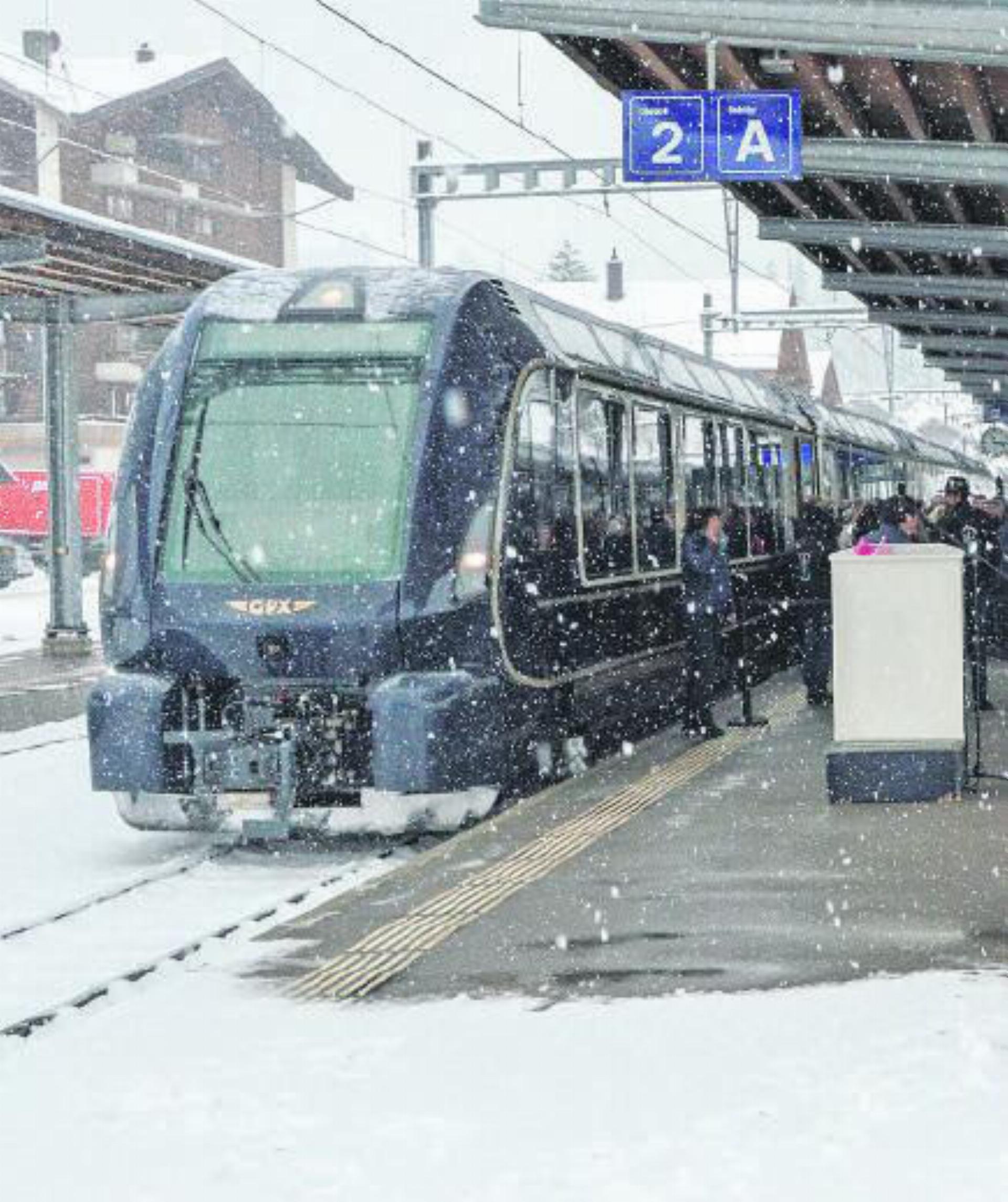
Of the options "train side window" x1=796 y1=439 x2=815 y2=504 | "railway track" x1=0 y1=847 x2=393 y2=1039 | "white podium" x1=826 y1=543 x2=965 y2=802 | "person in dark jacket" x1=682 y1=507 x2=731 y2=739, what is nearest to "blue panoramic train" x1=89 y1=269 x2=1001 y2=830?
"railway track" x1=0 y1=847 x2=393 y2=1039

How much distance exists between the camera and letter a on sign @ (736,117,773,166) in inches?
567

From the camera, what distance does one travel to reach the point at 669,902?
9.34 metres

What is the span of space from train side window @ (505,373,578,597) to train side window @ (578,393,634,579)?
1.14ft

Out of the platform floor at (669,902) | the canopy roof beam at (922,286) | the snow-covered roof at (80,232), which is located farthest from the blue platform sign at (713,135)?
the canopy roof beam at (922,286)

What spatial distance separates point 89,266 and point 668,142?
8.94 metres

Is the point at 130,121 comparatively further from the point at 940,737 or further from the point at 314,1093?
the point at 314,1093

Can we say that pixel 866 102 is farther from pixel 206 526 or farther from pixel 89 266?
pixel 89 266

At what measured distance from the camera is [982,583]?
19969mm

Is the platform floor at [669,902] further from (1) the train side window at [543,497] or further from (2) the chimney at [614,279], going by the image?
(2) the chimney at [614,279]

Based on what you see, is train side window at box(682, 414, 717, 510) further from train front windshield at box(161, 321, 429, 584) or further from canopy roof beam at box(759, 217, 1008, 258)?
train front windshield at box(161, 321, 429, 584)

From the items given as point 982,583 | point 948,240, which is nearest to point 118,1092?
point 948,240

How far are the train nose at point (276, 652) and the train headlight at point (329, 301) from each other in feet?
5.92

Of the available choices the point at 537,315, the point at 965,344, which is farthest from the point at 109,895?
the point at 965,344

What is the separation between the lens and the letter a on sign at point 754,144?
1441 centimetres
